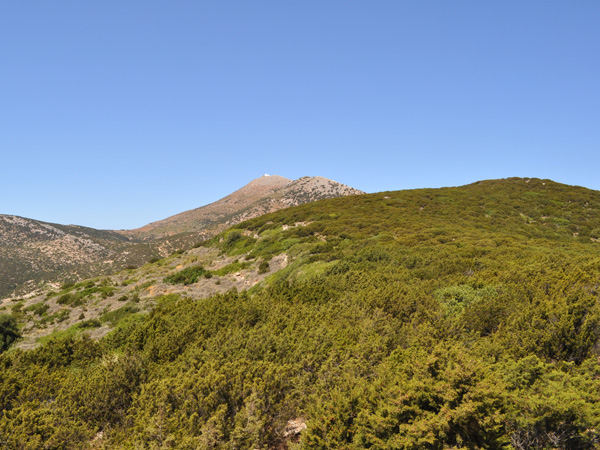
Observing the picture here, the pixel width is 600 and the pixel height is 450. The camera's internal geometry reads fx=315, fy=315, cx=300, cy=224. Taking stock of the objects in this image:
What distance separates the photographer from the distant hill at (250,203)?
106 meters

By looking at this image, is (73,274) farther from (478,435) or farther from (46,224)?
(478,435)

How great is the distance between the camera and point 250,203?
5645 inches

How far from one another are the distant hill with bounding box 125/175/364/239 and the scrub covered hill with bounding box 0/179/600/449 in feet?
258

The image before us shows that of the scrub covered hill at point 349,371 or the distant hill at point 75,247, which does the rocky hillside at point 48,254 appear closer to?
the distant hill at point 75,247

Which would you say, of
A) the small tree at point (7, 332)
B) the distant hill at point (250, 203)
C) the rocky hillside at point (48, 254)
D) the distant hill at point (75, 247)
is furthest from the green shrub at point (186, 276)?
the distant hill at point (250, 203)

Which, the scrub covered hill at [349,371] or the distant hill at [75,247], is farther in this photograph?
the distant hill at [75,247]

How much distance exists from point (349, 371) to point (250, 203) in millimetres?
139428

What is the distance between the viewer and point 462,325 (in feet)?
28.6

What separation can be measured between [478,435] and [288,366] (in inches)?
141

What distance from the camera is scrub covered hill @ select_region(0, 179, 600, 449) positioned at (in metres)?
4.91

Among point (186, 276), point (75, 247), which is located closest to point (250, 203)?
point (75, 247)

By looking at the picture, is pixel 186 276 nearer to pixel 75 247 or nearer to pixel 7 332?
pixel 7 332

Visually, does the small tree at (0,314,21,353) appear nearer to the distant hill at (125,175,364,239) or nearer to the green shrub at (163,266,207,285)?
the green shrub at (163,266,207,285)

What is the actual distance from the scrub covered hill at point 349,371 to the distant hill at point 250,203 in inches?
3091
